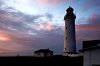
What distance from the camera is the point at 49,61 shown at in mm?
30266

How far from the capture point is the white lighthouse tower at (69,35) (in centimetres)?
5814

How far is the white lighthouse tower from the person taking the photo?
58141 millimetres

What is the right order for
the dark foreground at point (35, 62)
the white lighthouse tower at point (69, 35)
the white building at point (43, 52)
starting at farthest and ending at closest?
the white lighthouse tower at point (69, 35), the white building at point (43, 52), the dark foreground at point (35, 62)

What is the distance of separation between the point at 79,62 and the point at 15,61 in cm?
893

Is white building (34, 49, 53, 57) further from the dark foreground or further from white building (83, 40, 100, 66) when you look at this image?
white building (83, 40, 100, 66)

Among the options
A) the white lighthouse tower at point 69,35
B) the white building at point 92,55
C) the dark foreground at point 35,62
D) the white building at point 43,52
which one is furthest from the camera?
the white lighthouse tower at point 69,35

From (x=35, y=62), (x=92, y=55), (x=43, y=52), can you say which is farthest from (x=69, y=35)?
(x=92, y=55)

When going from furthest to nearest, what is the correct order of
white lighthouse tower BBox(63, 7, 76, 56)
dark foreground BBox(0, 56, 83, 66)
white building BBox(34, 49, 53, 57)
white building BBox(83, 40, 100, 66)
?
1. white lighthouse tower BBox(63, 7, 76, 56)
2. white building BBox(34, 49, 53, 57)
3. dark foreground BBox(0, 56, 83, 66)
4. white building BBox(83, 40, 100, 66)

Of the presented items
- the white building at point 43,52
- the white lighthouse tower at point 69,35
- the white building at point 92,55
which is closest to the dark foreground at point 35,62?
the white building at point 92,55

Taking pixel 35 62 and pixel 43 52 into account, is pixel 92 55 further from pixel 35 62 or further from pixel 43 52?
pixel 43 52

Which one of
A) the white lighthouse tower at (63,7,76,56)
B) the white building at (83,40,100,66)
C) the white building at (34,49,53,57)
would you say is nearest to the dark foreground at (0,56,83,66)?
the white building at (83,40,100,66)

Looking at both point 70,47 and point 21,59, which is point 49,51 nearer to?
point 70,47

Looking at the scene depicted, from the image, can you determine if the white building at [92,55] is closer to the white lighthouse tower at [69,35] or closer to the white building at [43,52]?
the white building at [43,52]

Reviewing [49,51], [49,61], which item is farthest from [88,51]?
[49,51]
